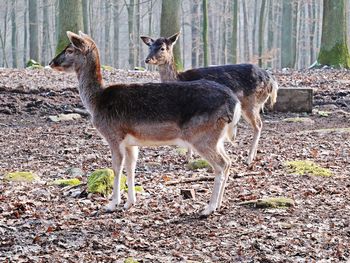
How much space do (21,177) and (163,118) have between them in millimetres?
2434

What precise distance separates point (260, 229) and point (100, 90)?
222 centimetres

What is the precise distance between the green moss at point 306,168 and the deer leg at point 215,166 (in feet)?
6.16

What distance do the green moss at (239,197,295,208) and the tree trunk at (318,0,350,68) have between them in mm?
12908

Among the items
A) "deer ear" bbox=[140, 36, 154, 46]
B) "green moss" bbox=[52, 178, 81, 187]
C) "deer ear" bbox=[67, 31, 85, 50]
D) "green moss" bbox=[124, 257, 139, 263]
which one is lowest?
"green moss" bbox=[52, 178, 81, 187]

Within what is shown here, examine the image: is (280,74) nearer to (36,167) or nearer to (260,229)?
(36,167)

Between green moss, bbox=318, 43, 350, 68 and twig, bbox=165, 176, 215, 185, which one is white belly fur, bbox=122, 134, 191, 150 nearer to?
twig, bbox=165, 176, 215, 185

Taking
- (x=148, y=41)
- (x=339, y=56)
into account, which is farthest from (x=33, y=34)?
(x=148, y=41)

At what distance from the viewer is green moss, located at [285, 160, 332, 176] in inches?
306

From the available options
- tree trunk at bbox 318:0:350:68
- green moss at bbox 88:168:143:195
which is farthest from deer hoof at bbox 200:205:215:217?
tree trunk at bbox 318:0:350:68

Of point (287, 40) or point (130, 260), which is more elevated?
point (287, 40)

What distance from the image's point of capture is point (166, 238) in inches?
216

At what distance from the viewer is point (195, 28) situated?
4159 cm

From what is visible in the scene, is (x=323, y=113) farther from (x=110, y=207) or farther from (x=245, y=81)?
(x=110, y=207)

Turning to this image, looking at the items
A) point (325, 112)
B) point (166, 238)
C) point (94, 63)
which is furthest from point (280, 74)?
point (166, 238)
